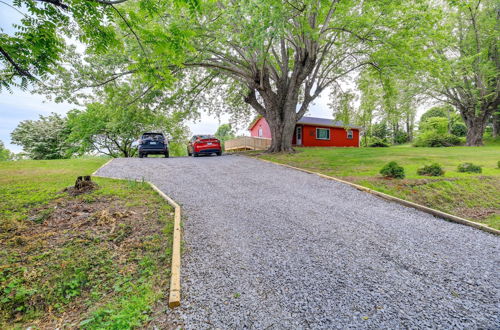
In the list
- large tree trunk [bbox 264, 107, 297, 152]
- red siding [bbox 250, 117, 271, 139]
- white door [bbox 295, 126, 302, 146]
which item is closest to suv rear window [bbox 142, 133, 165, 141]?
large tree trunk [bbox 264, 107, 297, 152]

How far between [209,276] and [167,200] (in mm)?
2906

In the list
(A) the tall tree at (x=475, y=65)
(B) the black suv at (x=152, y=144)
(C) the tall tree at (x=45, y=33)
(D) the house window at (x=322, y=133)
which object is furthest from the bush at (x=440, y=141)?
(C) the tall tree at (x=45, y=33)

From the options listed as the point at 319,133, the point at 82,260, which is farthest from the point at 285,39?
the point at 319,133

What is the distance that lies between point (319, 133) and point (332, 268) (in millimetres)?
24246

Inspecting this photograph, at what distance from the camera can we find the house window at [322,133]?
25467 mm

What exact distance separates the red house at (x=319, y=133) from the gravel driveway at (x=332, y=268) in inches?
780

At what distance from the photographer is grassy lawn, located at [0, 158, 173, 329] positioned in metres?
2.04

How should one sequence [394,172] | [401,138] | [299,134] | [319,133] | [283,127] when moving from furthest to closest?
[401,138], [319,133], [299,134], [283,127], [394,172]

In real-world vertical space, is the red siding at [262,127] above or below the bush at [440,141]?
above

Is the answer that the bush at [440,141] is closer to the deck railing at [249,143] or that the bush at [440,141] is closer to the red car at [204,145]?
the deck railing at [249,143]

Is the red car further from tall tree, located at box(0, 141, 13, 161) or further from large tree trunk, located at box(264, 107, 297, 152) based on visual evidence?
tall tree, located at box(0, 141, 13, 161)

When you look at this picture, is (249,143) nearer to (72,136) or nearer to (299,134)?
(299,134)

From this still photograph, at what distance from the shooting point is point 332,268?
277 centimetres

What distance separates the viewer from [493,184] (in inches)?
242
